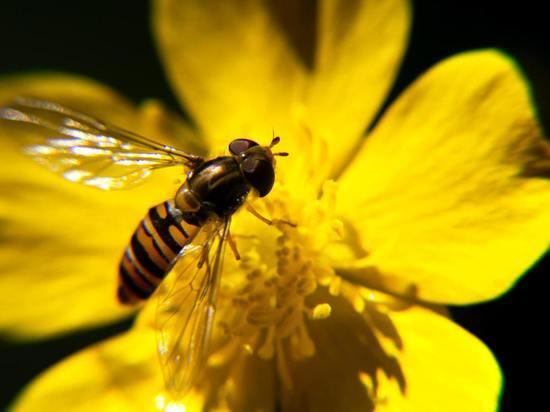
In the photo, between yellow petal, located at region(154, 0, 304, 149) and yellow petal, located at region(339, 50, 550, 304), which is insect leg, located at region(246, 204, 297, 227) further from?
yellow petal, located at region(154, 0, 304, 149)

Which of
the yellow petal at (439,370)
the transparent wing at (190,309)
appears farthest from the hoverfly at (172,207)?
the yellow petal at (439,370)

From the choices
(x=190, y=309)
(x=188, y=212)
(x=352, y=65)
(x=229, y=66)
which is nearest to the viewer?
(x=190, y=309)

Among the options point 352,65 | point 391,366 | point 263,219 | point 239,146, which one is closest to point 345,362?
point 391,366

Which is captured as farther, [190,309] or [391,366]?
[391,366]

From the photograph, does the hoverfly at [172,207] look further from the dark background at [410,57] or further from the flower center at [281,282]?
the dark background at [410,57]

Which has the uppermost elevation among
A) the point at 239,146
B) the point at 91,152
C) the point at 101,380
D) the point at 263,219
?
the point at 91,152

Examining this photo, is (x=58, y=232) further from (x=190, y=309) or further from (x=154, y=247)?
(x=190, y=309)

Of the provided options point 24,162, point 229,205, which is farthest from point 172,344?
point 24,162
